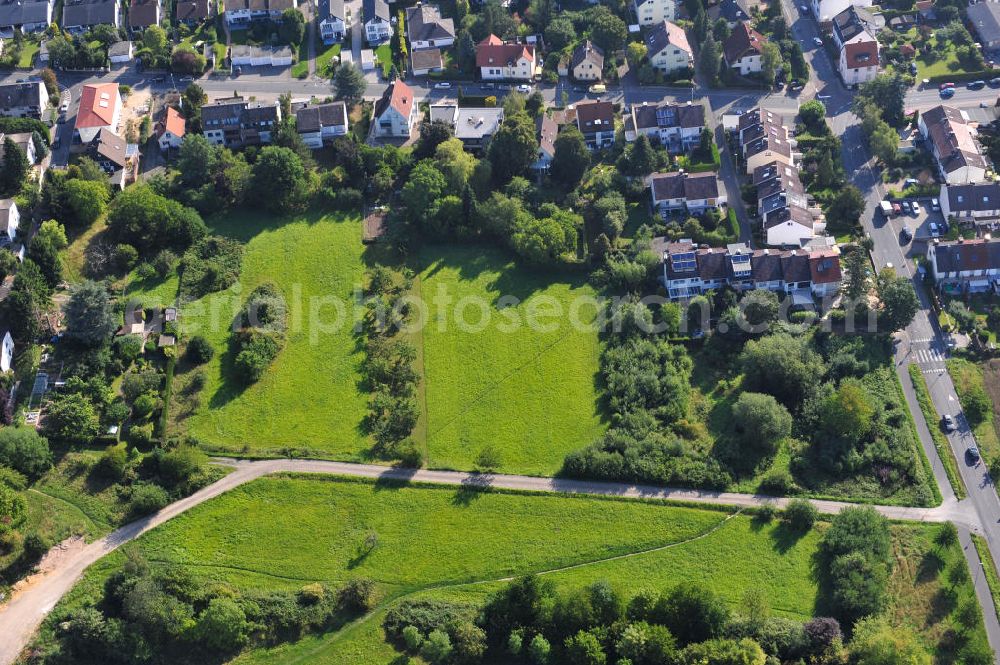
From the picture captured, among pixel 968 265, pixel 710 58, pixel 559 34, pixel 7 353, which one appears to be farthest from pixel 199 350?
pixel 968 265

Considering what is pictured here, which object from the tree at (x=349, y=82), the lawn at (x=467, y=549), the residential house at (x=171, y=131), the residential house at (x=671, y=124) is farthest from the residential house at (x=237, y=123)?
the lawn at (x=467, y=549)

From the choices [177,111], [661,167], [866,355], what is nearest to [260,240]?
[177,111]

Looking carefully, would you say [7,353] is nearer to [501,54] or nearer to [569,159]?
[569,159]

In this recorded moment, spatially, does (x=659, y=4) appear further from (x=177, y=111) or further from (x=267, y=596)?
(x=267, y=596)

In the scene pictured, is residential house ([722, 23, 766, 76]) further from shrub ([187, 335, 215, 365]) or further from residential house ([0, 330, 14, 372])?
residential house ([0, 330, 14, 372])

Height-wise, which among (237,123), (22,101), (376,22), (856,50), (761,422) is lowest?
(761,422)
